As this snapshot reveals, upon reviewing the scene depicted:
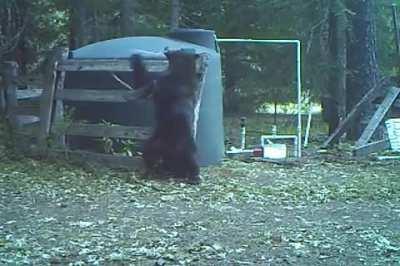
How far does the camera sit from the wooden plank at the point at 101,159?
29.4ft

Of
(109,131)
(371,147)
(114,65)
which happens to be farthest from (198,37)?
(371,147)

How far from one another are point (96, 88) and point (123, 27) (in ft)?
21.3

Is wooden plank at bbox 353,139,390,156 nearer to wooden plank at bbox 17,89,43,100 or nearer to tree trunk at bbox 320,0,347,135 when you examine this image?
tree trunk at bbox 320,0,347,135

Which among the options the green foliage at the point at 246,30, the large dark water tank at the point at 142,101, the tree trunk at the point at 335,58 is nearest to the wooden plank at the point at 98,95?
the large dark water tank at the point at 142,101

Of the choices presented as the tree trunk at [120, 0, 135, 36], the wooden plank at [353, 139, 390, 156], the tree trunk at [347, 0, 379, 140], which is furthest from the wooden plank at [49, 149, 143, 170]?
the tree trunk at [120, 0, 135, 36]

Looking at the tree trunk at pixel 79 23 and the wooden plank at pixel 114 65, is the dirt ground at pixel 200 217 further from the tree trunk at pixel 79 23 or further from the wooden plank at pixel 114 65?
the tree trunk at pixel 79 23

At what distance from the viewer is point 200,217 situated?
6469 millimetres

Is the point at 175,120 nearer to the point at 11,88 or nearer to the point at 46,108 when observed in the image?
the point at 46,108

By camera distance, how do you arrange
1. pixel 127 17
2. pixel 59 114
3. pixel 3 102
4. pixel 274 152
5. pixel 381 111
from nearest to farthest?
pixel 59 114 → pixel 3 102 → pixel 274 152 → pixel 381 111 → pixel 127 17

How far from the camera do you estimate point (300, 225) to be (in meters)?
6.21

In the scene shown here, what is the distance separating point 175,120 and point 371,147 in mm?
4543

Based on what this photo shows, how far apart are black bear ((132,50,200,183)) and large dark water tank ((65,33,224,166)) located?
106cm

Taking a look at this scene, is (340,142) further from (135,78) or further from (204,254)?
(204,254)

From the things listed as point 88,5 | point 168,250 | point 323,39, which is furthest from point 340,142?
point 168,250
